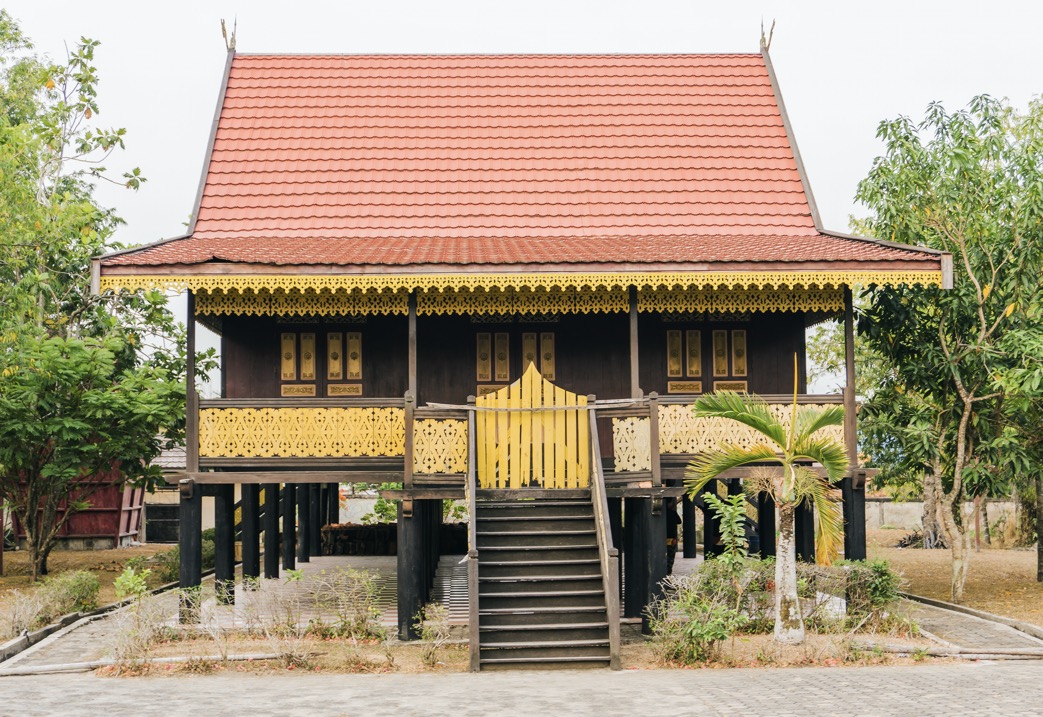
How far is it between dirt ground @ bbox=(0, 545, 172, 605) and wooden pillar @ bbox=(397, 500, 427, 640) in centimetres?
735

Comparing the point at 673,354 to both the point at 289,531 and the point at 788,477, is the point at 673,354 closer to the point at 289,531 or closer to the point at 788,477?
the point at 788,477

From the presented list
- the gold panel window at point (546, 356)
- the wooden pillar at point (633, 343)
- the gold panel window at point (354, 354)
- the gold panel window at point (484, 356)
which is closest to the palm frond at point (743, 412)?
the wooden pillar at point (633, 343)

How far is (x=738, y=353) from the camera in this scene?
61.2 ft

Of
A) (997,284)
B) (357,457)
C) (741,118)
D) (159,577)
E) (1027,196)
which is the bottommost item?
(159,577)

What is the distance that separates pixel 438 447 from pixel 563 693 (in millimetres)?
4937

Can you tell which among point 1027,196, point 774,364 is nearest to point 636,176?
point 774,364

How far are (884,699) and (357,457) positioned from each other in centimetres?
801

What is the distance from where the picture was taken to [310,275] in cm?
1648

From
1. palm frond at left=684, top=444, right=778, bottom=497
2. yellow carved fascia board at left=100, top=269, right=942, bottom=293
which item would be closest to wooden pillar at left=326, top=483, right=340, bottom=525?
yellow carved fascia board at left=100, top=269, right=942, bottom=293

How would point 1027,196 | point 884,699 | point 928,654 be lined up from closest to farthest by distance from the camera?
1. point 884,699
2. point 928,654
3. point 1027,196

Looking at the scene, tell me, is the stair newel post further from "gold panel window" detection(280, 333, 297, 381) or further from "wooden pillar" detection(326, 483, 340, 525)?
"wooden pillar" detection(326, 483, 340, 525)

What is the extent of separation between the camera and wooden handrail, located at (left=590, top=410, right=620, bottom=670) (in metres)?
13.5

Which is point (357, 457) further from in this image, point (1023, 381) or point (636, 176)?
point (1023, 381)

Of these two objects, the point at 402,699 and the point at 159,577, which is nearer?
the point at 402,699
